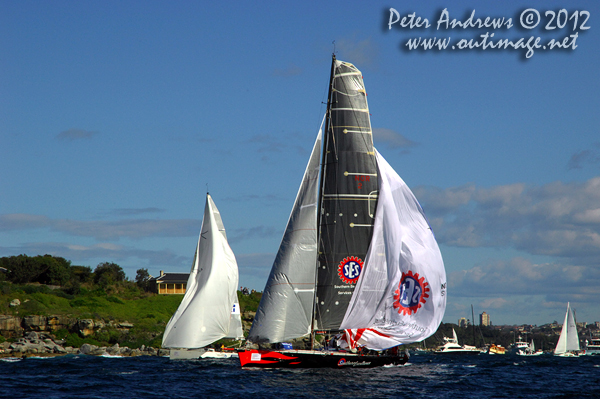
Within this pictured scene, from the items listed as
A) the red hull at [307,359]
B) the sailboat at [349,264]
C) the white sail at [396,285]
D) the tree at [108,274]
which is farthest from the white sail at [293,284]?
the tree at [108,274]

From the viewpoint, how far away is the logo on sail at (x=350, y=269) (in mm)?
37719

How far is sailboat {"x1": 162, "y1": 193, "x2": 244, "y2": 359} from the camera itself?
1784 inches

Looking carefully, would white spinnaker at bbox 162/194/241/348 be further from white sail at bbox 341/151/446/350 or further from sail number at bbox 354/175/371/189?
sail number at bbox 354/175/371/189

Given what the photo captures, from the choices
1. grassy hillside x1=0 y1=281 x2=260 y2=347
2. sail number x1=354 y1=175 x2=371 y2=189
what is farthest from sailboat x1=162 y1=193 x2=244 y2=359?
grassy hillside x1=0 y1=281 x2=260 y2=347

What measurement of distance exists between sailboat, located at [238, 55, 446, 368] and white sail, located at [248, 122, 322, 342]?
0.19ft

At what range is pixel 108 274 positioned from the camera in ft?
301

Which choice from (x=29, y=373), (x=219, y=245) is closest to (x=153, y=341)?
(x=219, y=245)

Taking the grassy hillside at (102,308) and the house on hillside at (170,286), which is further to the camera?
the house on hillside at (170,286)

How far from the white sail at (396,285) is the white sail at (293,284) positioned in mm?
2770

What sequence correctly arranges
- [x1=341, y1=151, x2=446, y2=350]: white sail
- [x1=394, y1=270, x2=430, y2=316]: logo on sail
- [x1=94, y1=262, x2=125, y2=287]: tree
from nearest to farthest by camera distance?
1. [x1=341, y1=151, x2=446, y2=350]: white sail
2. [x1=394, y1=270, x2=430, y2=316]: logo on sail
3. [x1=94, y1=262, x2=125, y2=287]: tree

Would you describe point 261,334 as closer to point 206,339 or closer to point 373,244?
point 373,244

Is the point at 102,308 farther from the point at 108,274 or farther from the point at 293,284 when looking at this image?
the point at 293,284

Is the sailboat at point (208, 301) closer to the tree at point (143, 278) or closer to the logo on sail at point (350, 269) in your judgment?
the logo on sail at point (350, 269)

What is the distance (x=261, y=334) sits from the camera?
3566cm
